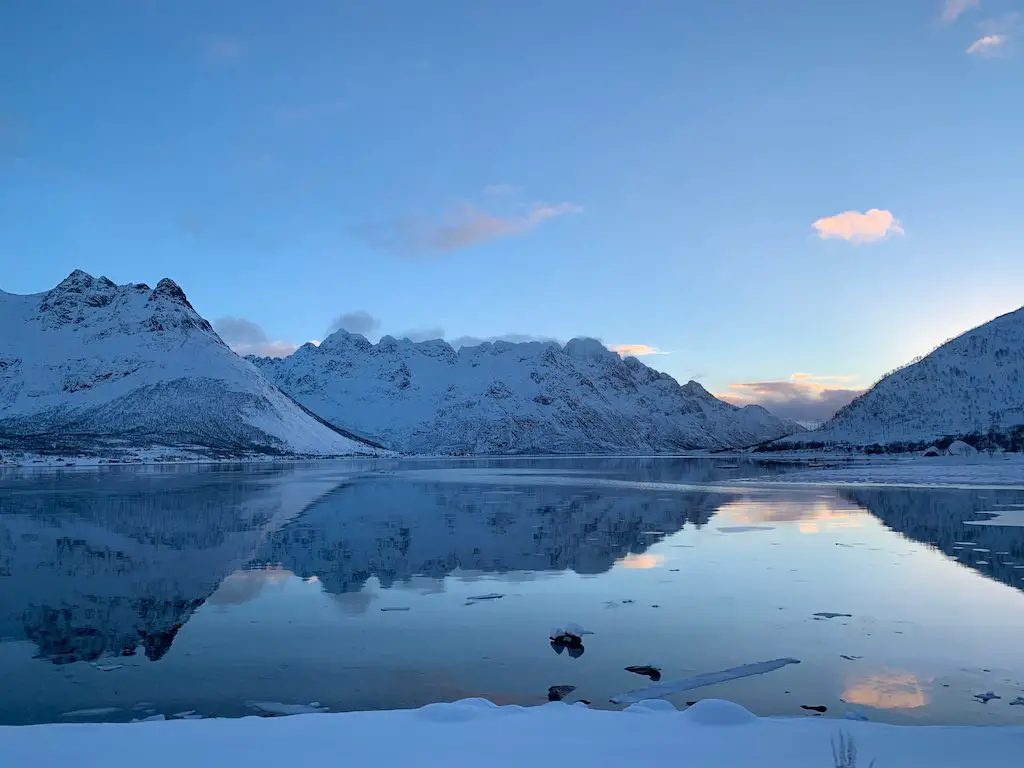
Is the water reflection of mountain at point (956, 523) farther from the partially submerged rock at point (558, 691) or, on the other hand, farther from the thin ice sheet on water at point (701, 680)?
the partially submerged rock at point (558, 691)

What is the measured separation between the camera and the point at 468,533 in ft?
111

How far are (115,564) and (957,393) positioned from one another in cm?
19314

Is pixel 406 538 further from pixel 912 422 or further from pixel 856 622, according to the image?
pixel 912 422

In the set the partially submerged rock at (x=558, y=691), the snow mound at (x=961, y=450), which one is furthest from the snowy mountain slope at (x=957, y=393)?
the partially submerged rock at (x=558, y=691)

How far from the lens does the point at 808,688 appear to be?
12.5m

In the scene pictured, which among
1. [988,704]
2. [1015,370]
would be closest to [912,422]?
[1015,370]

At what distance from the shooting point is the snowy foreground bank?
838 centimetres

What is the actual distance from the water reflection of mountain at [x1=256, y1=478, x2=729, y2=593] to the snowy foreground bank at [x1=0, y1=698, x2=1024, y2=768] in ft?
38.2

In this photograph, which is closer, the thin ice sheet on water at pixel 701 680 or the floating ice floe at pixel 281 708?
the floating ice floe at pixel 281 708

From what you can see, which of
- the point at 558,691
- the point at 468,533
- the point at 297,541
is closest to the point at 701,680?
the point at 558,691

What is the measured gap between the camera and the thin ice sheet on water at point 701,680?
1180 centimetres

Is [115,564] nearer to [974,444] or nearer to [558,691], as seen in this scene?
[558,691]

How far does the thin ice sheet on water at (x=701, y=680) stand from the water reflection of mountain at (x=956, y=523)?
11529mm

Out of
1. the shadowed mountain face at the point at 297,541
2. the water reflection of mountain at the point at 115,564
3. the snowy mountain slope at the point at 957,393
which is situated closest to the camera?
the water reflection of mountain at the point at 115,564
